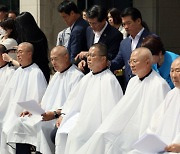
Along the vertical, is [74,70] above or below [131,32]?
below

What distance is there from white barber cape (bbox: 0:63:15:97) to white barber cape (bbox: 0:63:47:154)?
24cm

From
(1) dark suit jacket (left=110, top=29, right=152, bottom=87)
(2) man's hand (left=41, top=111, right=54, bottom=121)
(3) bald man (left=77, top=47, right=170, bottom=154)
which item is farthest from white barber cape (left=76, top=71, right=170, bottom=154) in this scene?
(2) man's hand (left=41, top=111, right=54, bottom=121)

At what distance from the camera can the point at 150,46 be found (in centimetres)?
839

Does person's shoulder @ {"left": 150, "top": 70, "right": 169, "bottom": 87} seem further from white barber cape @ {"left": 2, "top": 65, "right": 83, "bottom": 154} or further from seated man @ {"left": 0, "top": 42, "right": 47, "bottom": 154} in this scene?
seated man @ {"left": 0, "top": 42, "right": 47, "bottom": 154}

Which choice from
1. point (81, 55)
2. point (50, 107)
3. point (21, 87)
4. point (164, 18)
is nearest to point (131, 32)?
point (81, 55)

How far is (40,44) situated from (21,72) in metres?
0.65

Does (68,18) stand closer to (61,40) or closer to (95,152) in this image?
(61,40)

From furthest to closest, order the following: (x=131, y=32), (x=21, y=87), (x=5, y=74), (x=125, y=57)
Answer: (x=5, y=74), (x=21, y=87), (x=125, y=57), (x=131, y=32)

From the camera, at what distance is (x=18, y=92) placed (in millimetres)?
10531

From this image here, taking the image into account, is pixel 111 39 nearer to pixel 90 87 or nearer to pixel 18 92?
pixel 90 87

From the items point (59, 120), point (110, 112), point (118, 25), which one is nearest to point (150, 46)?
point (110, 112)

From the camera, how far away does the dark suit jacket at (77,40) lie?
1054 cm

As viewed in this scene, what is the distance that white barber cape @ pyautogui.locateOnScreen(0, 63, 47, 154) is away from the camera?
10297mm

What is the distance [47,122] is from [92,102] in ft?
3.36
